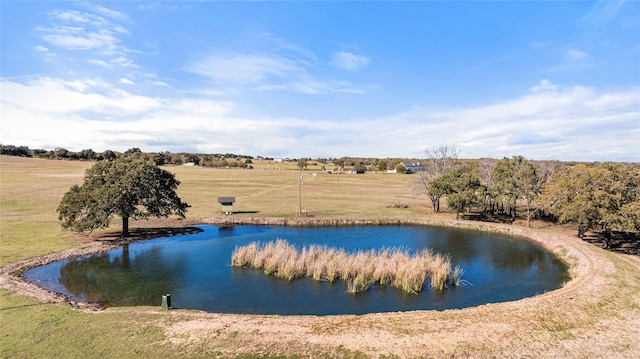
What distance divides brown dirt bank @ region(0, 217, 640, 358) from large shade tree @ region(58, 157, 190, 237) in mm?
12784

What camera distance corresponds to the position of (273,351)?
1387 cm

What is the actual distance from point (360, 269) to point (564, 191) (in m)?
27.5

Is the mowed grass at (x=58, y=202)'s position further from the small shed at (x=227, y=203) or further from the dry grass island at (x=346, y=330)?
the dry grass island at (x=346, y=330)

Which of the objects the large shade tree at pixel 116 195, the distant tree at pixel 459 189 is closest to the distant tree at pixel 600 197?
the distant tree at pixel 459 189

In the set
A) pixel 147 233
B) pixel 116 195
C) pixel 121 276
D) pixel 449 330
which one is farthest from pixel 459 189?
pixel 116 195

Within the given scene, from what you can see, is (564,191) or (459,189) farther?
(459,189)

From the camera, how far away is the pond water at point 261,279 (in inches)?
825

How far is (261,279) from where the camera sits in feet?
82.8

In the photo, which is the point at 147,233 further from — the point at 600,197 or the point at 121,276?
the point at 600,197

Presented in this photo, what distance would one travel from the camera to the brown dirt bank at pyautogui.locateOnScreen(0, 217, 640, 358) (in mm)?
14211

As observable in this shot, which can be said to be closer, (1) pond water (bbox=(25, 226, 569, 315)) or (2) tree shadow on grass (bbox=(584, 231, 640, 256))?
(1) pond water (bbox=(25, 226, 569, 315))

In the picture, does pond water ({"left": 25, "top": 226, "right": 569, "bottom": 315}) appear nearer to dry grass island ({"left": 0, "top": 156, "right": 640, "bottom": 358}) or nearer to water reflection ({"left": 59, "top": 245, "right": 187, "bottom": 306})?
water reflection ({"left": 59, "top": 245, "right": 187, "bottom": 306})

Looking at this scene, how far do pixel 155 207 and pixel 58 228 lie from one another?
454 inches

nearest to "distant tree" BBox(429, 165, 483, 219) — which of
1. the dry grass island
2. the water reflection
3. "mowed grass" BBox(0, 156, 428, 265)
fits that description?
"mowed grass" BBox(0, 156, 428, 265)
